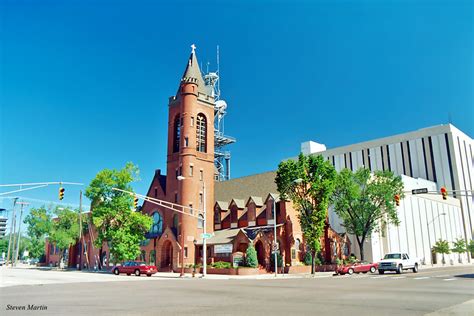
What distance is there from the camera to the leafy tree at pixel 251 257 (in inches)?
1650

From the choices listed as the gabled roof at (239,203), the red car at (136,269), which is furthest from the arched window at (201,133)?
the red car at (136,269)

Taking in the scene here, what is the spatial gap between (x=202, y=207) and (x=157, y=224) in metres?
7.88

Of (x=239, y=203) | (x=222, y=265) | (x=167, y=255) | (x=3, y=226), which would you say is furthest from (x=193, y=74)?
(x=3, y=226)

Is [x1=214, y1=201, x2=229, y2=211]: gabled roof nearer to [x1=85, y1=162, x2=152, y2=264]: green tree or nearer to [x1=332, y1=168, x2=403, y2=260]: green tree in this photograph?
[x1=85, y1=162, x2=152, y2=264]: green tree

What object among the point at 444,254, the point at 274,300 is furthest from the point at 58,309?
the point at 444,254

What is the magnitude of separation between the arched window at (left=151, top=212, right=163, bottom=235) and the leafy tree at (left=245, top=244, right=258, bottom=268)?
16703 mm

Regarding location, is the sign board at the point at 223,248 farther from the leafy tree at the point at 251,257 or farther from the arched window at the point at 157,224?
the arched window at the point at 157,224

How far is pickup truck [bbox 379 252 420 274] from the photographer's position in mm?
37341

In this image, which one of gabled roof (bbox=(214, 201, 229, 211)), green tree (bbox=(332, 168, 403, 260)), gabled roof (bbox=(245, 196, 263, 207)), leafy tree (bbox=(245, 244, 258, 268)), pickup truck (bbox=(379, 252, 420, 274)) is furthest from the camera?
gabled roof (bbox=(214, 201, 229, 211))

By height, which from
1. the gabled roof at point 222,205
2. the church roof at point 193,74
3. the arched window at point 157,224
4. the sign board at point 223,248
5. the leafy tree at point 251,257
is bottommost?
the leafy tree at point 251,257

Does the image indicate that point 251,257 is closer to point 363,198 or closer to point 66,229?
point 363,198

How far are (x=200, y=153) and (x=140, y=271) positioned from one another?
18517 mm

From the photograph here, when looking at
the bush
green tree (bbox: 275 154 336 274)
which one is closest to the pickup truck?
green tree (bbox: 275 154 336 274)

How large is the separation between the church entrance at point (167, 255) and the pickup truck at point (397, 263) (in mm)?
26117
